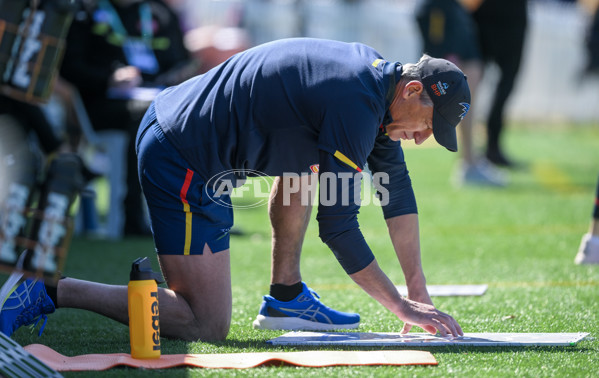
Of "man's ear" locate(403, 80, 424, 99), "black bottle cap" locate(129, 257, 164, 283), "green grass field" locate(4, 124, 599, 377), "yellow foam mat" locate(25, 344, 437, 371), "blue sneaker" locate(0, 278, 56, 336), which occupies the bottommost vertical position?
"green grass field" locate(4, 124, 599, 377)

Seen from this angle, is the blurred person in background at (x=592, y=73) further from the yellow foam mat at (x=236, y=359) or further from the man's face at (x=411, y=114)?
the yellow foam mat at (x=236, y=359)

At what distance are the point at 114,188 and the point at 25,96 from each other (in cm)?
419

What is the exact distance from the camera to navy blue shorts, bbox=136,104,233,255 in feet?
12.0

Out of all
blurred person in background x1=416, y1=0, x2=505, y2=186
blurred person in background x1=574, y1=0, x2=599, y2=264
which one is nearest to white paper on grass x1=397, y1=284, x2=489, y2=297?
blurred person in background x1=574, y1=0, x2=599, y2=264

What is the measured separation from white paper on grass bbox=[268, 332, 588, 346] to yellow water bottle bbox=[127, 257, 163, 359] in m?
0.58

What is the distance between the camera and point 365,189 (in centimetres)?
928

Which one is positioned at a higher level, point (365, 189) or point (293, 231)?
point (293, 231)

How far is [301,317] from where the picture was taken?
4098 mm

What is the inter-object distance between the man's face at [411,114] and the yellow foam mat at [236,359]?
35.6 inches

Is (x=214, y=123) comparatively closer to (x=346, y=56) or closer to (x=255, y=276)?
(x=346, y=56)

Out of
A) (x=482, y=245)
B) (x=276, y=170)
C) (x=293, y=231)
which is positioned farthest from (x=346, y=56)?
(x=482, y=245)

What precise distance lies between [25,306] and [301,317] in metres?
1.25

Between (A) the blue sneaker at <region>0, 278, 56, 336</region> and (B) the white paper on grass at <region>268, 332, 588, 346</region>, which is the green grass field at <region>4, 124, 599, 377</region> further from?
(A) the blue sneaker at <region>0, 278, 56, 336</region>

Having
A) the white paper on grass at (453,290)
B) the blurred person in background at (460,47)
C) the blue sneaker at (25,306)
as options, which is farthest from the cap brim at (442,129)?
the blurred person in background at (460,47)
